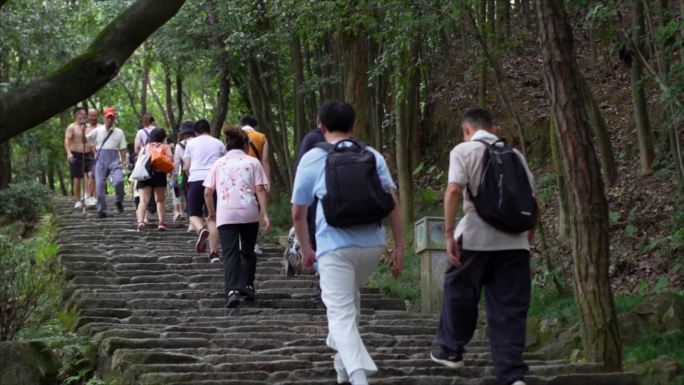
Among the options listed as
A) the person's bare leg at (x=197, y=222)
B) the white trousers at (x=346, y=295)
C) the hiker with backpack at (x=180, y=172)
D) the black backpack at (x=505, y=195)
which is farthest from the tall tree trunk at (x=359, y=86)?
the white trousers at (x=346, y=295)

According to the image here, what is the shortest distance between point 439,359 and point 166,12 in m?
3.25

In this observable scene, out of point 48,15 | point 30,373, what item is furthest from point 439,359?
point 48,15

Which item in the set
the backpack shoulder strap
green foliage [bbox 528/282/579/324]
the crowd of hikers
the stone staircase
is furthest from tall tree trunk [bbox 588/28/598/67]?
the backpack shoulder strap

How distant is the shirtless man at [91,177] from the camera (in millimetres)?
17359

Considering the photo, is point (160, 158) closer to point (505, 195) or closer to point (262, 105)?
point (262, 105)

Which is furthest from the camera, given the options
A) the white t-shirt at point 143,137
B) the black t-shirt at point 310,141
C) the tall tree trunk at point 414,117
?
the white t-shirt at point 143,137

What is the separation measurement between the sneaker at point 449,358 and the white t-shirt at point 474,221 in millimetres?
844

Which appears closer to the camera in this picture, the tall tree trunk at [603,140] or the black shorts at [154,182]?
the tall tree trunk at [603,140]

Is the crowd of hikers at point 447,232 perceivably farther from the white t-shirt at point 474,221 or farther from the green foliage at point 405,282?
the green foliage at point 405,282

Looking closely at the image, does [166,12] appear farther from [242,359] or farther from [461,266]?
[242,359]

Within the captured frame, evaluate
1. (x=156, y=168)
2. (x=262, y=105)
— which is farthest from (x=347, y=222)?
(x=262, y=105)

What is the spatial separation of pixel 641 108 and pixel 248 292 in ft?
19.5

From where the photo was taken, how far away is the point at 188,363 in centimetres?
790

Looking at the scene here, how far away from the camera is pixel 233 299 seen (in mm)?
10484
